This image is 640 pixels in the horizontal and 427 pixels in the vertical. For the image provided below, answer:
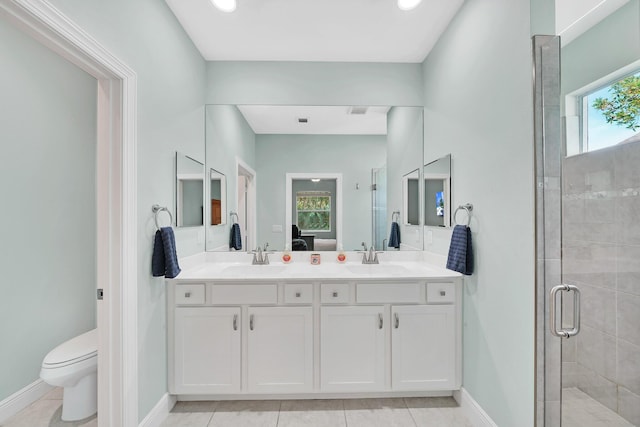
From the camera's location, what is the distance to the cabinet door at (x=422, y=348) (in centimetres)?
207

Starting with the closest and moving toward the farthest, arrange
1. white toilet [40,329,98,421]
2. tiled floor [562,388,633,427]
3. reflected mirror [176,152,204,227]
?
tiled floor [562,388,633,427] < white toilet [40,329,98,421] < reflected mirror [176,152,204,227]

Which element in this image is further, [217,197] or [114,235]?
[217,197]


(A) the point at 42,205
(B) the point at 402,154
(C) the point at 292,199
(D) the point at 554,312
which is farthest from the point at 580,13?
(A) the point at 42,205

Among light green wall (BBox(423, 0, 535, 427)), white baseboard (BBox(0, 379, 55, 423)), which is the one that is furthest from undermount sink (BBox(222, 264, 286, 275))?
white baseboard (BBox(0, 379, 55, 423))

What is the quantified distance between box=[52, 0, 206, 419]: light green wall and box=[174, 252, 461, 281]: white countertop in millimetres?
285

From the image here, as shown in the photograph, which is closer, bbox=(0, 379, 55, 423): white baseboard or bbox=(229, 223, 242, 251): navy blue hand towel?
bbox=(0, 379, 55, 423): white baseboard

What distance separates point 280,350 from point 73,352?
1219 millimetres

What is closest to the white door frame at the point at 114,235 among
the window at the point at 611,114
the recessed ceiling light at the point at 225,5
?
the recessed ceiling light at the point at 225,5

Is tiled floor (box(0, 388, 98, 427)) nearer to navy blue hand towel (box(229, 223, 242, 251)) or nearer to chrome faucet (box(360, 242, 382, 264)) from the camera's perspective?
navy blue hand towel (box(229, 223, 242, 251))

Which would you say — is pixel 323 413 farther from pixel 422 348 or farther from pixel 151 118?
pixel 151 118

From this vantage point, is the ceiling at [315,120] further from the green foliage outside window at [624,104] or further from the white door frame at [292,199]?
the green foliage outside window at [624,104]

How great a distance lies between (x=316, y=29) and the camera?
2.24 meters

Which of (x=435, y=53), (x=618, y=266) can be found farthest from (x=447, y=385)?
(x=435, y=53)

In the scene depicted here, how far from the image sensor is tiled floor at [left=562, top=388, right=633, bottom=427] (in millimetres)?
1093
